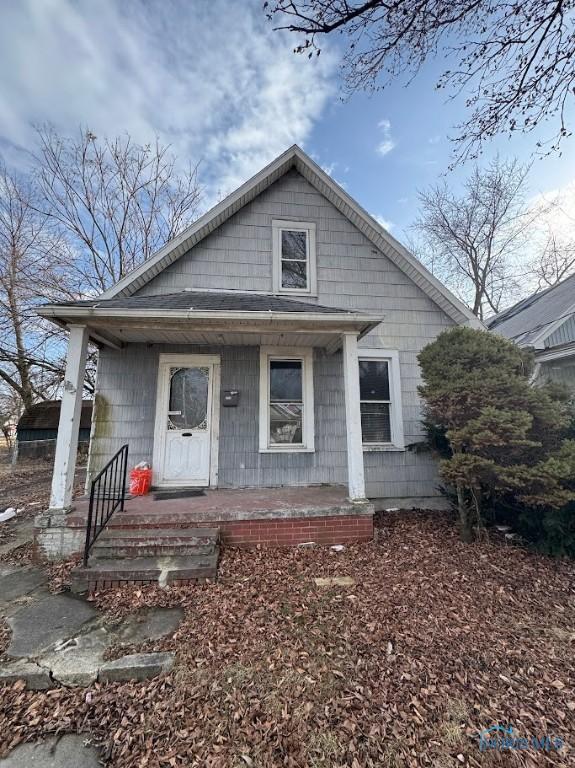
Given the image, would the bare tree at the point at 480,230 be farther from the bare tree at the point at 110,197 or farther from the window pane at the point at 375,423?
the window pane at the point at 375,423

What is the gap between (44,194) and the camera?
44.6 ft

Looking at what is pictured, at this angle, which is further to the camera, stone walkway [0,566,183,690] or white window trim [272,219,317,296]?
white window trim [272,219,317,296]

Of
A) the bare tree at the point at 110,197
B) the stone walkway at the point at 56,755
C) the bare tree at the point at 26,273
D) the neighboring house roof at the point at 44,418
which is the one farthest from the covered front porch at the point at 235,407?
the bare tree at the point at 110,197

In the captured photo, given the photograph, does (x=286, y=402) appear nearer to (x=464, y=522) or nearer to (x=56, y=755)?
(x=464, y=522)

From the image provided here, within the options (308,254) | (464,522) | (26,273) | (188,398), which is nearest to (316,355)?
(308,254)

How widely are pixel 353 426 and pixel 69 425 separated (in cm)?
389

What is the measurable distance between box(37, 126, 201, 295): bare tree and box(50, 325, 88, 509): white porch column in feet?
38.2

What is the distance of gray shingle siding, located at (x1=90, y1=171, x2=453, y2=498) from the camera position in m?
5.88

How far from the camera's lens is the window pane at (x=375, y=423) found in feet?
21.1

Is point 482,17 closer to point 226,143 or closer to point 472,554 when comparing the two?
point 472,554

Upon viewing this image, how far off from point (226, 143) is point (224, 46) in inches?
195

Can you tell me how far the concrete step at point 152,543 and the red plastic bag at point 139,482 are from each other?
1.21 meters

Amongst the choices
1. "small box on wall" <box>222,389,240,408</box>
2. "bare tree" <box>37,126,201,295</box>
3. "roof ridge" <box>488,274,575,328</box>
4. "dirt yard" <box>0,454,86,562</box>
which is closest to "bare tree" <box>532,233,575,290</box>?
"roof ridge" <box>488,274,575,328</box>

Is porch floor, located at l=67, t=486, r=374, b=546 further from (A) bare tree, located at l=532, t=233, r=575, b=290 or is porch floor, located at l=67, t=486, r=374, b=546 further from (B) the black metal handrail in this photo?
(A) bare tree, located at l=532, t=233, r=575, b=290
